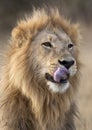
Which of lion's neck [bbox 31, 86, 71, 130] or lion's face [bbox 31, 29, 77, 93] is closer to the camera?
lion's face [bbox 31, 29, 77, 93]

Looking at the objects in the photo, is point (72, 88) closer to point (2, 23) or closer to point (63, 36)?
point (63, 36)

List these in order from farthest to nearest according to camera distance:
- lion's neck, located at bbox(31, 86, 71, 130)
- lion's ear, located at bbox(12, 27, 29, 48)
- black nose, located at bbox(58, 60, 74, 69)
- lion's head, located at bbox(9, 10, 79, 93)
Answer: lion's ear, located at bbox(12, 27, 29, 48), lion's neck, located at bbox(31, 86, 71, 130), lion's head, located at bbox(9, 10, 79, 93), black nose, located at bbox(58, 60, 74, 69)

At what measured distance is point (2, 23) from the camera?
17.9m

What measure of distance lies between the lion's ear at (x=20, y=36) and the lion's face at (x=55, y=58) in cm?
10

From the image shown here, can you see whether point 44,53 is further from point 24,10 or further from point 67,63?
point 24,10

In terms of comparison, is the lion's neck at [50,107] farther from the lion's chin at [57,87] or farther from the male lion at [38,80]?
the lion's chin at [57,87]

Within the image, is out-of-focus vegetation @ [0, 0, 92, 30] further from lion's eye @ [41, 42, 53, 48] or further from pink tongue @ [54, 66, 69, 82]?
pink tongue @ [54, 66, 69, 82]

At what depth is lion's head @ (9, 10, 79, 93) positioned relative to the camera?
631 cm

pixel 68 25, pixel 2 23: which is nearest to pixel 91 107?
pixel 68 25

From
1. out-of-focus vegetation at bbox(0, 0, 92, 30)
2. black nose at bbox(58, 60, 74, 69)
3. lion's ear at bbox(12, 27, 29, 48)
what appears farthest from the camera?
out-of-focus vegetation at bbox(0, 0, 92, 30)

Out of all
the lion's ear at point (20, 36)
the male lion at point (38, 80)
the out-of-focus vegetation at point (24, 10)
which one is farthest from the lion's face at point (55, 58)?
the out-of-focus vegetation at point (24, 10)

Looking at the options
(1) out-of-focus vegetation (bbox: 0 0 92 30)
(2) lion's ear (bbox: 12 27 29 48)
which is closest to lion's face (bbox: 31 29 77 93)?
(2) lion's ear (bbox: 12 27 29 48)

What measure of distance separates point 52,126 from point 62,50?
0.76 m

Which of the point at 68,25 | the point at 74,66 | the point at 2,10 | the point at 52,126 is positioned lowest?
the point at 52,126
